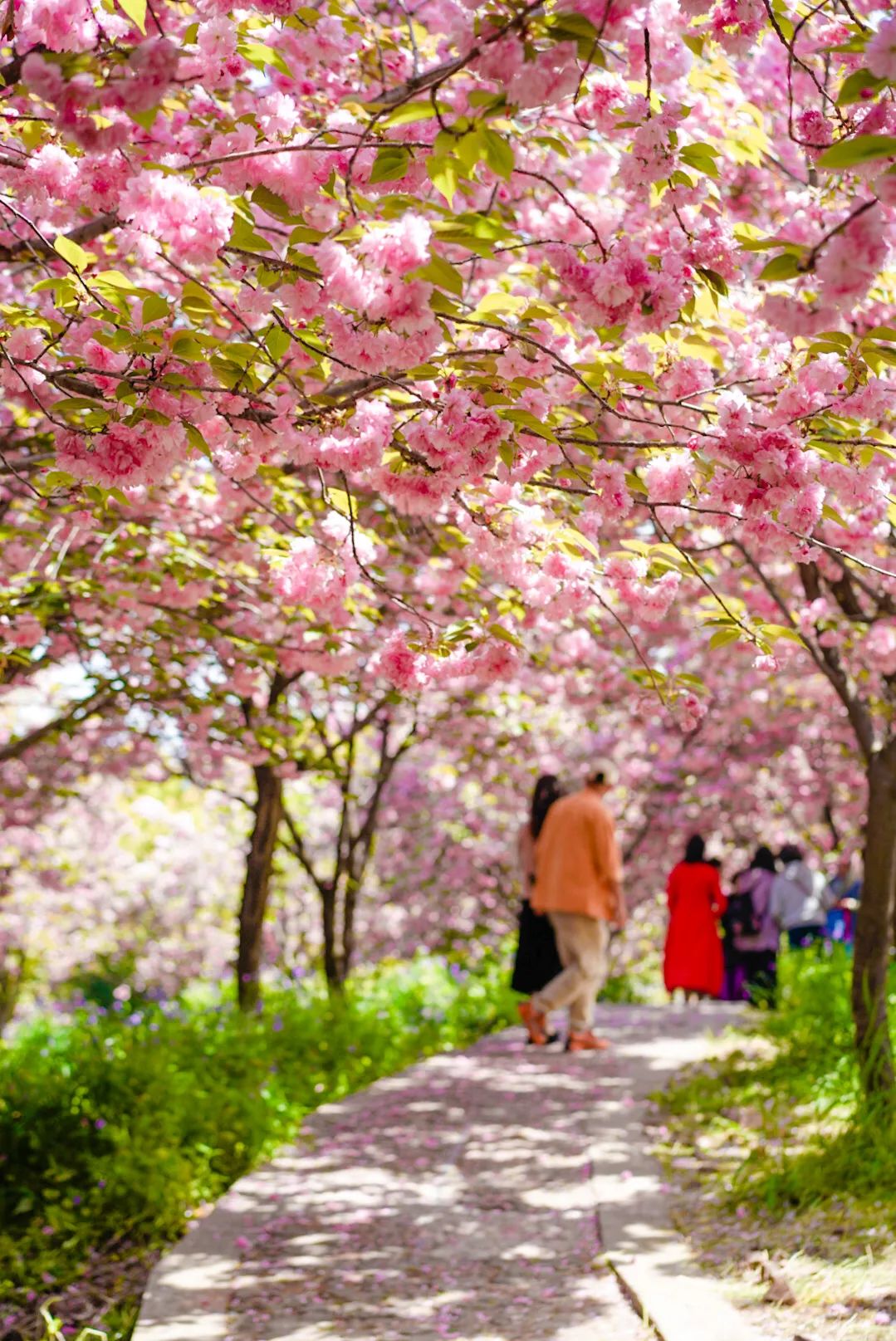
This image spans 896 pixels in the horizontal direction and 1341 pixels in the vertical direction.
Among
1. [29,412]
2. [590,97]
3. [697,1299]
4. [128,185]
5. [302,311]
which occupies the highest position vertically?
[590,97]

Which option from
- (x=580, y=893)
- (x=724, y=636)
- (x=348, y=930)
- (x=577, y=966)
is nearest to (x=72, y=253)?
(x=724, y=636)

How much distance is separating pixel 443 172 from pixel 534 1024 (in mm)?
7121

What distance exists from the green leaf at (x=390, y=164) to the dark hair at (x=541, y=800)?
658 cm

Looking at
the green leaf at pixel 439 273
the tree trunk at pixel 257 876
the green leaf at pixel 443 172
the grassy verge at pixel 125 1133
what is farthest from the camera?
the tree trunk at pixel 257 876

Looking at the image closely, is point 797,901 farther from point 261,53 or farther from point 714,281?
point 261,53

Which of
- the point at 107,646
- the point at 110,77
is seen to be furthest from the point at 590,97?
the point at 107,646

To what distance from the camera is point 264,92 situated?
3768mm

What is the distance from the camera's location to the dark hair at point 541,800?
29.1ft

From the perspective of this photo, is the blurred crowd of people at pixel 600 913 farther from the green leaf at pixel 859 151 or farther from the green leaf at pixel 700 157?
the green leaf at pixel 859 151

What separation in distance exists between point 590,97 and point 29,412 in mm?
2490

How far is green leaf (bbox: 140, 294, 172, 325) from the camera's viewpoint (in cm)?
267

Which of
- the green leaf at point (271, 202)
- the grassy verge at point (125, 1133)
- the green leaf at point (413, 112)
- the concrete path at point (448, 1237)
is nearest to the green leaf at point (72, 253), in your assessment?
the green leaf at point (271, 202)

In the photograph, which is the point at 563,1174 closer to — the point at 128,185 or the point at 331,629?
the point at 331,629

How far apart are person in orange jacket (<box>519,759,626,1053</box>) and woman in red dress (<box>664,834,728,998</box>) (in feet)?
8.43
